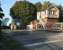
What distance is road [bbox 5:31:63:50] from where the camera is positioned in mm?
2287

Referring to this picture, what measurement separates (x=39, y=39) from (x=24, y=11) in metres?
0.34

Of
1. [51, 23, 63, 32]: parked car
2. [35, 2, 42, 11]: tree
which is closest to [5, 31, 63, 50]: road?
[51, 23, 63, 32]: parked car

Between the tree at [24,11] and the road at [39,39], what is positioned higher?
the tree at [24,11]

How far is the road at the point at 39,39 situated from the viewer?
2287mm

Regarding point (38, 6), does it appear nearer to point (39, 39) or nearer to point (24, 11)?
point (24, 11)

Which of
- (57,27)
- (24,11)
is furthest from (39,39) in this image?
(24,11)

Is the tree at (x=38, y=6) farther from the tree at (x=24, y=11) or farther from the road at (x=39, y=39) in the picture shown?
the road at (x=39, y=39)

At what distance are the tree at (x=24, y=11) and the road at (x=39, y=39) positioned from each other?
14cm

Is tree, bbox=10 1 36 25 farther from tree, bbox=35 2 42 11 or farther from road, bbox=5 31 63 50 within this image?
road, bbox=5 31 63 50

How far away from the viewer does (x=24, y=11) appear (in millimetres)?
2357

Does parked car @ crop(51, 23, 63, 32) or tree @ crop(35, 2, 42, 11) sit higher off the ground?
tree @ crop(35, 2, 42, 11)

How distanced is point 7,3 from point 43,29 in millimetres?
479

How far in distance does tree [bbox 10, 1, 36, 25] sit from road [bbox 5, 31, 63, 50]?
5.6 inches

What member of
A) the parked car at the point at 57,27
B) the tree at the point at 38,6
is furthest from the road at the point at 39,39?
the tree at the point at 38,6
